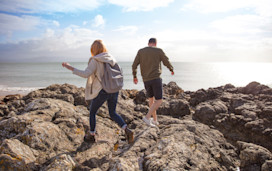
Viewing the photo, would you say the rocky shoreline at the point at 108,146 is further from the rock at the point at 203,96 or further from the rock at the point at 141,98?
the rock at the point at 203,96

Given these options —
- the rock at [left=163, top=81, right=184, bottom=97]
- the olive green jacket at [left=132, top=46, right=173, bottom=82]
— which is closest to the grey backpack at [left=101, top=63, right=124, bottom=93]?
the olive green jacket at [left=132, top=46, right=173, bottom=82]

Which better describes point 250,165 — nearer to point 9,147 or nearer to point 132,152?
point 132,152

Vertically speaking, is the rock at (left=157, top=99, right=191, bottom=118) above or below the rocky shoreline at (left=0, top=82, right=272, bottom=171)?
below

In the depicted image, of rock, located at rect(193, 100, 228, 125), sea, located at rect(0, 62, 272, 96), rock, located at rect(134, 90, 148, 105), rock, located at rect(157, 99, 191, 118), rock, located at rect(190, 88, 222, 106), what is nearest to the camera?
rock, located at rect(193, 100, 228, 125)

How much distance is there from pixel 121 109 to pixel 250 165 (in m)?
4.19

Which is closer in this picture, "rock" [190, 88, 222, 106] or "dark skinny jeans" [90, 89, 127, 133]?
"dark skinny jeans" [90, 89, 127, 133]

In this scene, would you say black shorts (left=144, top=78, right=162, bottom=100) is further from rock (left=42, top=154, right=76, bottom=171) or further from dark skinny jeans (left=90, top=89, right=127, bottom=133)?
rock (left=42, top=154, right=76, bottom=171)

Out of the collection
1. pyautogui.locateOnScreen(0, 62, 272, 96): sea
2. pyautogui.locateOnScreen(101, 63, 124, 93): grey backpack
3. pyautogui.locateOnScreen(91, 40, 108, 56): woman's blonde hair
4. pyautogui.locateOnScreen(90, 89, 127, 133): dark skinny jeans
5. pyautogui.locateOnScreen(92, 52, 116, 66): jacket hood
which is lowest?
pyautogui.locateOnScreen(0, 62, 272, 96): sea

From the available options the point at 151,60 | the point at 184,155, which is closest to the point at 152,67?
the point at 151,60

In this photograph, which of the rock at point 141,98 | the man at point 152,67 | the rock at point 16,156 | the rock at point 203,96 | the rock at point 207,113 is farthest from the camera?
the rock at point 203,96

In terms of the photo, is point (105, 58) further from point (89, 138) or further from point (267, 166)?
point (267, 166)

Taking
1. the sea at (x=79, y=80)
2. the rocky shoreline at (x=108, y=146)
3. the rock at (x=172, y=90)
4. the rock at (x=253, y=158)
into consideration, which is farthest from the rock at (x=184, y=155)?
the sea at (x=79, y=80)

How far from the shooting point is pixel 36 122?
164 inches

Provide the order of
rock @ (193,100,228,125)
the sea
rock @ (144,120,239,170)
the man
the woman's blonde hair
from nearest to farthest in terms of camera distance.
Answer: rock @ (144,120,239,170)
the woman's blonde hair
the man
rock @ (193,100,228,125)
the sea
